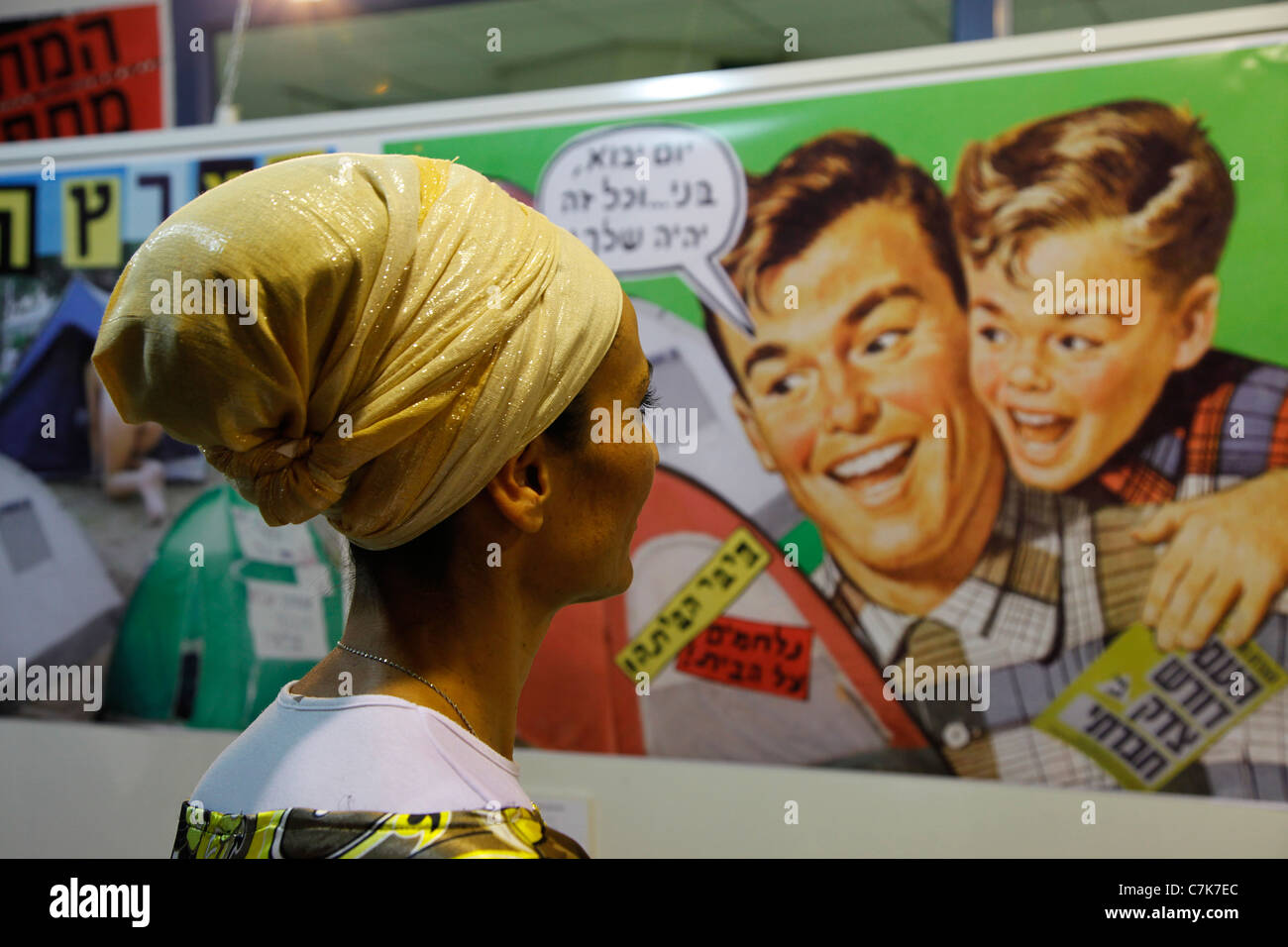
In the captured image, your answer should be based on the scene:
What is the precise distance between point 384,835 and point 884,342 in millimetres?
1519

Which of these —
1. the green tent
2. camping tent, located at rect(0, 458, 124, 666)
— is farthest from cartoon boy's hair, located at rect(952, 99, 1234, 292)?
camping tent, located at rect(0, 458, 124, 666)

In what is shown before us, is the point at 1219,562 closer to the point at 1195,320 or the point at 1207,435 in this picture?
the point at 1207,435

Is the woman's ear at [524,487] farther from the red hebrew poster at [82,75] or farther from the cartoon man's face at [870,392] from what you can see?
the red hebrew poster at [82,75]

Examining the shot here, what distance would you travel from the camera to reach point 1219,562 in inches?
73.9

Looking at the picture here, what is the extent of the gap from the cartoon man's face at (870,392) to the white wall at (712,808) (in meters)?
0.50

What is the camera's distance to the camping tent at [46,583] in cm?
269

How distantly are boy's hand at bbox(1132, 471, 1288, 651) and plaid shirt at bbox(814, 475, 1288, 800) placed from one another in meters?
0.04

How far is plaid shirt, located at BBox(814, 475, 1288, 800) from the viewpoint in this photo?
1921 mm

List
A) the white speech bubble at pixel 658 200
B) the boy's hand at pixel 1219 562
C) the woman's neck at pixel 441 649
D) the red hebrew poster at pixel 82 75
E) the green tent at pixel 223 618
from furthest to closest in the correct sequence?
the red hebrew poster at pixel 82 75 < the green tent at pixel 223 618 < the white speech bubble at pixel 658 200 < the boy's hand at pixel 1219 562 < the woman's neck at pixel 441 649

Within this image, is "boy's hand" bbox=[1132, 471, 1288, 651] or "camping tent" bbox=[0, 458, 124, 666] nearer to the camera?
"boy's hand" bbox=[1132, 471, 1288, 651]
